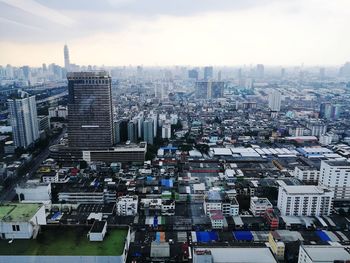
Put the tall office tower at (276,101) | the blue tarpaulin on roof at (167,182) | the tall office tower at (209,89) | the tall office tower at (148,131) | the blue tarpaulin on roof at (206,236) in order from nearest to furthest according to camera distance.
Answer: the blue tarpaulin on roof at (206,236) → the blue tarpaulin on roof at (167,182) → the tall office tower at (148,131) → the tall office tower at (276,101) → the tall office tower at (209,89)

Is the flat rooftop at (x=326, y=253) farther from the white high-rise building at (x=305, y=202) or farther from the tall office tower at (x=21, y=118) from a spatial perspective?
the tall office tower at (x=21, y=118)

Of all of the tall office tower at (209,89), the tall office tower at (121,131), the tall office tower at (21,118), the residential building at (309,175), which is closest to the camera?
the residential building at (309,175)

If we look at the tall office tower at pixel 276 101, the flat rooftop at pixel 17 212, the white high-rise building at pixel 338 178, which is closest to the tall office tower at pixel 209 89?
the tall office tower at pixel 276 101

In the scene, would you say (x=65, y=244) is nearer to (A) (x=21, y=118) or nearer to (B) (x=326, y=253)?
(B) (x=326, y=253)

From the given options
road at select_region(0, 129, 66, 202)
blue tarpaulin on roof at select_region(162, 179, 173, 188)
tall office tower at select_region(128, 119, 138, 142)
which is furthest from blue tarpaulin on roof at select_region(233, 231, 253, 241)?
tall office tower at select_region(128, 119, 138, 142)

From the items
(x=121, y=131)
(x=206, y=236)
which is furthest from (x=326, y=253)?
(x=121, y=131)

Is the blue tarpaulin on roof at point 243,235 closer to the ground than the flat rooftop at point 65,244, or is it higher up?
closer to the ground
